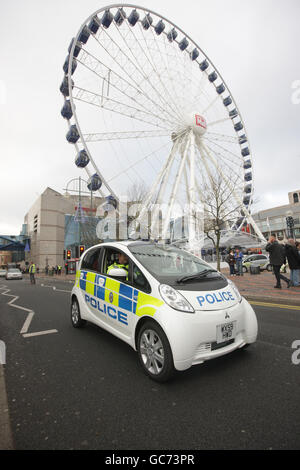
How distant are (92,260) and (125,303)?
1513 millimetres

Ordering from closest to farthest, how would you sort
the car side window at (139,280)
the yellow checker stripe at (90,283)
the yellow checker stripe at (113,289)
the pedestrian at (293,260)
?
the car side window at (139,280)
the yellow checker stripe at (113,289)
the yellow checker stripe at (90,283)
the pedestrian at (293,260)

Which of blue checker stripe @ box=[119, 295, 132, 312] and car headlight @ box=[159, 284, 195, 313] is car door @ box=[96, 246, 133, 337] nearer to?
blue checker stripe @ box=[119, 295, 132, 312]

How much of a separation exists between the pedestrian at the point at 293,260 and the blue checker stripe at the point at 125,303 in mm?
7296

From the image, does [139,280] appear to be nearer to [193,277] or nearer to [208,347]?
[193,277]

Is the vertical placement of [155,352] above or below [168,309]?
below

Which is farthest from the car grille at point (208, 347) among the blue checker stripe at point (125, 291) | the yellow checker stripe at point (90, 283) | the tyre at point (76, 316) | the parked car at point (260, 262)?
the parked car at point (260, 262)

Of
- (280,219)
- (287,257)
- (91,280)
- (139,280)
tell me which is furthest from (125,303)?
(280,219)

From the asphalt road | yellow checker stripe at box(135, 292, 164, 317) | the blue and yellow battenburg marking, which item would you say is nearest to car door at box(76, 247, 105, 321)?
the blue and yellow battenburg marking

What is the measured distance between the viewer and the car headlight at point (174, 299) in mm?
2566

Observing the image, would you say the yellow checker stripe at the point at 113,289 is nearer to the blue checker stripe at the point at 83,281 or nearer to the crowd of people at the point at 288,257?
the blue checker stripe at the point at 83,281

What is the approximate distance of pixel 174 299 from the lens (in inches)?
104
